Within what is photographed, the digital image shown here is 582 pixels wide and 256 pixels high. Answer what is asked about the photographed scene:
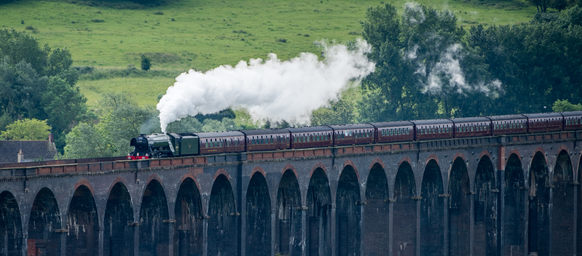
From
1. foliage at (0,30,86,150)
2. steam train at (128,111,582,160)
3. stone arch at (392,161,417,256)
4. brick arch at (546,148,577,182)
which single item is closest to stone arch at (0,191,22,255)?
steam train at (128,111,582,160)

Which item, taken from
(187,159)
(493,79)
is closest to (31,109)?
(493,79)

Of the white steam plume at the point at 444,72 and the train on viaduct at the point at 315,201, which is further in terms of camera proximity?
the white steam plume at the point at 444,72

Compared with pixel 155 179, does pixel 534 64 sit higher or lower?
higher

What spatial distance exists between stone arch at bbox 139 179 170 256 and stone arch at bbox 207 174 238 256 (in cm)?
542

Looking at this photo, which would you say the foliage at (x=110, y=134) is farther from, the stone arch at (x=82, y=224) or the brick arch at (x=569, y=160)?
the stone arch at (x=82, y=224)

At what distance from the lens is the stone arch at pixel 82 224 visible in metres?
81.6

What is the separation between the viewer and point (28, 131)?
14862 centimetres

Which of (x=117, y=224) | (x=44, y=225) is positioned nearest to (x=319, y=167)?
(x=117, y=224)

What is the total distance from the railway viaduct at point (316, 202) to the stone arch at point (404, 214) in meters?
0.10

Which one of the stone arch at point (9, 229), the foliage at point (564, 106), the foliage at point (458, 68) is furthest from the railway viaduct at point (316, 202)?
the foliage at point (458, 68)

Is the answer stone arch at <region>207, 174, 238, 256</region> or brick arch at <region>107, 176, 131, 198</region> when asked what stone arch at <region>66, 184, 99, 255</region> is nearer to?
brick arch at <region>107, 176, 131, 198</region>

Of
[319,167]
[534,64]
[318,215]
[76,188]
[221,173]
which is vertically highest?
[534,64]

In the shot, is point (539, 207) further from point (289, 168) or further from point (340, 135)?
point (289, 168)

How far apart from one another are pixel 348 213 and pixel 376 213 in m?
2.84
